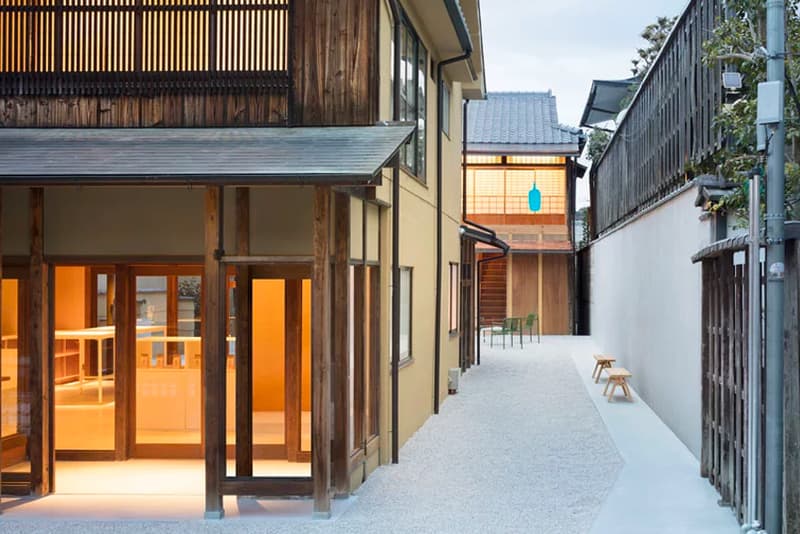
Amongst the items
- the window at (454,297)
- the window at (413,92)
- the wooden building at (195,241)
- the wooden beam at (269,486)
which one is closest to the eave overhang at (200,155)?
the wooden building at (195,241)

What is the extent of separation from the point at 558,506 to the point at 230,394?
Answer: 2876 mm

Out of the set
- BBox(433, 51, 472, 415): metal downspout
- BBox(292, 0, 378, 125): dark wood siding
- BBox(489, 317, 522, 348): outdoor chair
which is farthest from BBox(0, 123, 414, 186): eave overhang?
BBox(489, 317, 522, 348): outdoor chair

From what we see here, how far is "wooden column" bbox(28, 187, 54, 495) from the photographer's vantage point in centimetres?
840

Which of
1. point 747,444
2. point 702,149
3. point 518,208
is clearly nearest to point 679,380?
point 702,149

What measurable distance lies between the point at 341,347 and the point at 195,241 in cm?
153

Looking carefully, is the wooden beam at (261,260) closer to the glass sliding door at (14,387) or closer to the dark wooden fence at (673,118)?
the glass sliding door at (14,387)

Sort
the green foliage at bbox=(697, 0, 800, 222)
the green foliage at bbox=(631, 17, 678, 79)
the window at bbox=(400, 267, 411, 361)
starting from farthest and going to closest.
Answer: the green foliage at bbox=(631, 17, 678, 79) → the window at bbox=(400, 267, 411, 361) → the green foliage at bbox=(697, 0, 800, 222)

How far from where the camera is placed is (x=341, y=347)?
8.62 m

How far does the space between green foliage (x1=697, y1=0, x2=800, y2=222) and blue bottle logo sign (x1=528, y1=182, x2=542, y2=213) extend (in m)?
21.5

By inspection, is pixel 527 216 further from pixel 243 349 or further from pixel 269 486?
pixel 269 486

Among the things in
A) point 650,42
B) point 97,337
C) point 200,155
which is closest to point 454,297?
point 97,337

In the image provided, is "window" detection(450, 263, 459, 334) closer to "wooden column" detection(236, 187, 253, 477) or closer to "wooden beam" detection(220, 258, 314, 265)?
"wooden column" detection(236, 187, 253, 477)

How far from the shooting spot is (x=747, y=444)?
22.4 feet

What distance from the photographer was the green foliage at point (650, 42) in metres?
31.7
